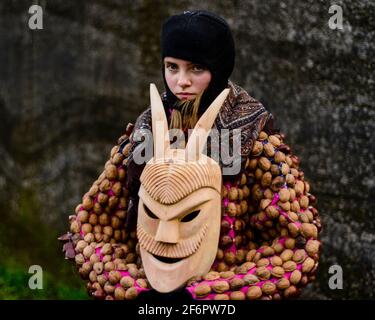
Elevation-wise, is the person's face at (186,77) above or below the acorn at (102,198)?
above

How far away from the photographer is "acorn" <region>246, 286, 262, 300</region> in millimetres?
3596

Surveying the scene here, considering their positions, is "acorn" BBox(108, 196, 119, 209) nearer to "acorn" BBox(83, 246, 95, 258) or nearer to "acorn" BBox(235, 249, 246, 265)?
"acorn" BBox(83, 246, 95, 258)

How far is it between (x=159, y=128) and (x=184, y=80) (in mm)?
186

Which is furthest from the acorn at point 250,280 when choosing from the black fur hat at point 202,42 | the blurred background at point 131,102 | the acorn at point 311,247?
the blurred background at point 131,102

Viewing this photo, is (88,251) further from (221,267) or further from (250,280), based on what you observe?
(250,280)

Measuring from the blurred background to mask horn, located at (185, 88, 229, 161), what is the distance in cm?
162

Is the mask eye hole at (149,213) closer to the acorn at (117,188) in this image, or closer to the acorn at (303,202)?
the acorn at (117,188)

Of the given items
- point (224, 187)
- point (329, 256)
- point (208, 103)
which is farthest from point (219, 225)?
point (329, 256)

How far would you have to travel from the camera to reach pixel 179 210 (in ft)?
11.6

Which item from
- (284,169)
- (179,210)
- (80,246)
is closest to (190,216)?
(179,210)

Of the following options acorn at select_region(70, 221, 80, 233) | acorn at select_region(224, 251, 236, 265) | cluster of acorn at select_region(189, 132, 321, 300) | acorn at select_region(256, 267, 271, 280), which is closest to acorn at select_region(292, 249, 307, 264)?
cluster of acorn at select_region(189, 132, 321, 300)

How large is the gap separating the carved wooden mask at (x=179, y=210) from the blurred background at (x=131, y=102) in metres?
1.68

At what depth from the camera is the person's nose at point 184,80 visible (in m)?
3.71

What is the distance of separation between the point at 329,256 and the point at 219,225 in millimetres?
1725
